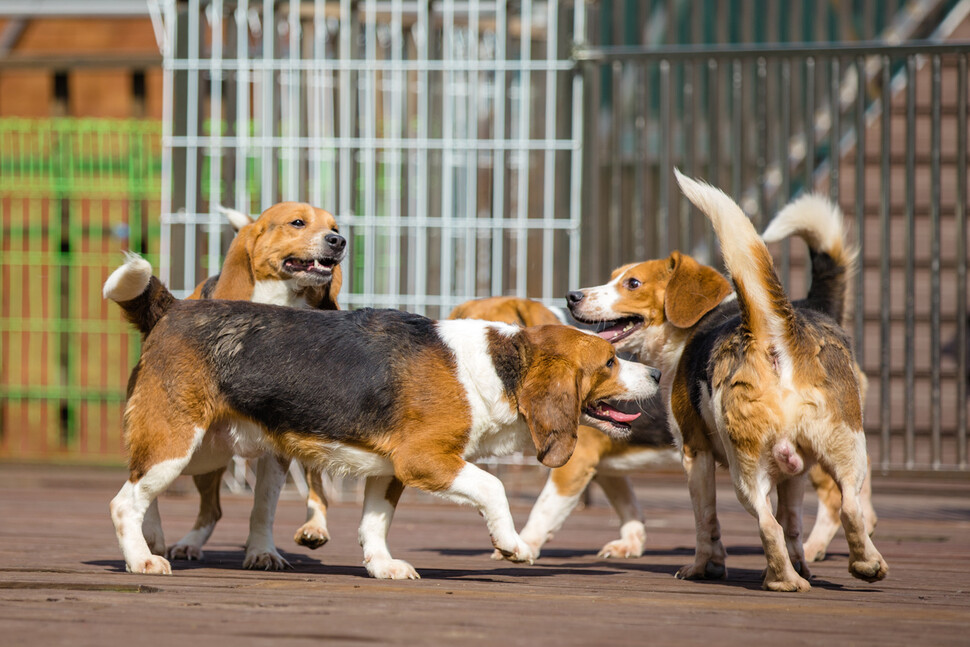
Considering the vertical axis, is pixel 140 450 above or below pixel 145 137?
below

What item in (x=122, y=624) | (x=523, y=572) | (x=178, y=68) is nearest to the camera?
(x=122, y=624)

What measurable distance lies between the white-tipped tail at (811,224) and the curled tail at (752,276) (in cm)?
87

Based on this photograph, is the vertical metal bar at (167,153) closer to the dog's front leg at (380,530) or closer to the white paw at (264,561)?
the white paw at (264,561)

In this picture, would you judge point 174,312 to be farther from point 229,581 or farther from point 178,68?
point 178,68

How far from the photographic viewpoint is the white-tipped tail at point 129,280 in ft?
13.9

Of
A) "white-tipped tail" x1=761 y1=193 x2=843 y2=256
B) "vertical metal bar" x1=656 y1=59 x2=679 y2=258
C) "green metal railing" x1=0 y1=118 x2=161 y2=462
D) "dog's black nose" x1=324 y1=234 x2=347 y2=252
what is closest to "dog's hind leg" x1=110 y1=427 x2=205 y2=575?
"dog's black nose" x1=324 y1=234 x2=347 y2=252

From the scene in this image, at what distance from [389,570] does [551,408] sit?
30.2 inches

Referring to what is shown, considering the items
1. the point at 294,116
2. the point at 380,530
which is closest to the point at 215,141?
the point at 294,116

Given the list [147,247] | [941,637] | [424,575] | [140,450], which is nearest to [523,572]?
[424,575]

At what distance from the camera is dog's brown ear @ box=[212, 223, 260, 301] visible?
5.29 meters

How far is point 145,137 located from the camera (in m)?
10.1

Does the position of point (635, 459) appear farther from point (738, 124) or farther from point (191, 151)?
point (191, 151)

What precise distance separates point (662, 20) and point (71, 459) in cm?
593

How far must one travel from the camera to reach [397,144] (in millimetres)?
8172
